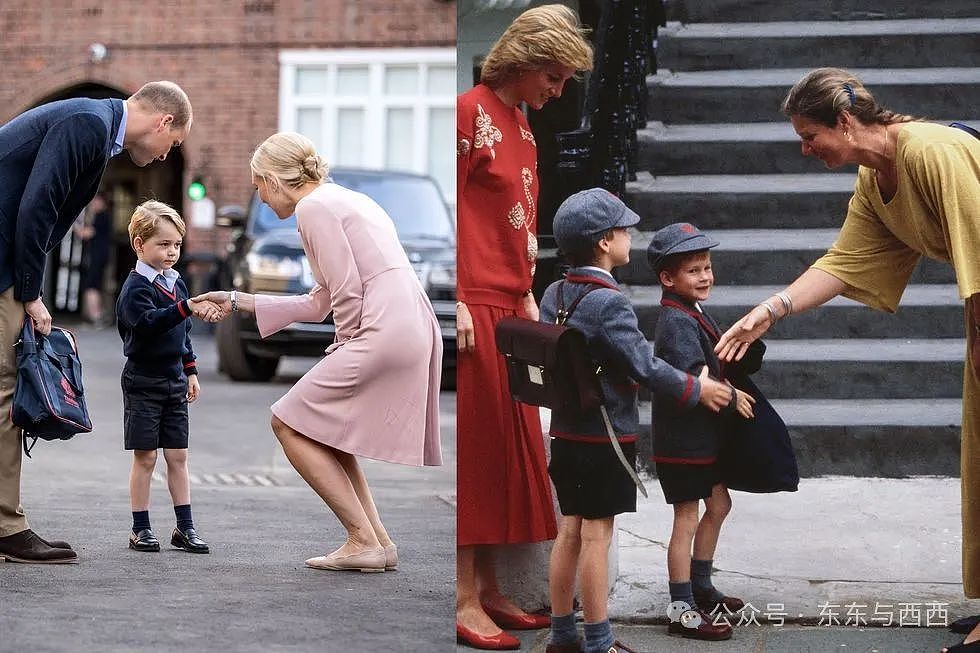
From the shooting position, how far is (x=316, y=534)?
5820 millimetres

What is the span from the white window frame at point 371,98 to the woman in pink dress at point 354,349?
15811 mm

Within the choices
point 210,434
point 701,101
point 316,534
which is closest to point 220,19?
point 210,434

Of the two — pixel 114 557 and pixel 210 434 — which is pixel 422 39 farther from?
pixel 114 557

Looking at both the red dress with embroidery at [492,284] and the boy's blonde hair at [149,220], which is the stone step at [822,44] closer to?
the red dress with embroidery at [492,284]

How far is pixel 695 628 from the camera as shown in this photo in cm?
372

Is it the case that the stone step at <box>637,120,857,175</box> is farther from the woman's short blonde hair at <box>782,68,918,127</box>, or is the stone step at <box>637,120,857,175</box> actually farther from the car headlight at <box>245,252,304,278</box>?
the car headlight at <box>245,252,304,278</box>

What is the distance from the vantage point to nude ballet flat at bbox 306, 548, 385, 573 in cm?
490

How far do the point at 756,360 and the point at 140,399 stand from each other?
2.36 m

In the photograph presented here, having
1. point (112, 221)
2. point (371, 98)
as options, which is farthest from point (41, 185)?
point (112, 221)

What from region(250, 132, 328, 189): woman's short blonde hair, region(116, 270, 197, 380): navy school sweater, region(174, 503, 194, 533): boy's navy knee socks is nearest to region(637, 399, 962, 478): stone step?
region(250, 132, 328, 189): woman's short blonde hair

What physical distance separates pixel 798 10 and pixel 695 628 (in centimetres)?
161

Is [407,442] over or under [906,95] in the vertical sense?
under

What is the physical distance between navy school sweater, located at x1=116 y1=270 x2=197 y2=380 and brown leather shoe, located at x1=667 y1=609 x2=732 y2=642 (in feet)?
6.79

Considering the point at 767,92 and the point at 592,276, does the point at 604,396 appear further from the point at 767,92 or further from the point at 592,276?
the point at 767,92
